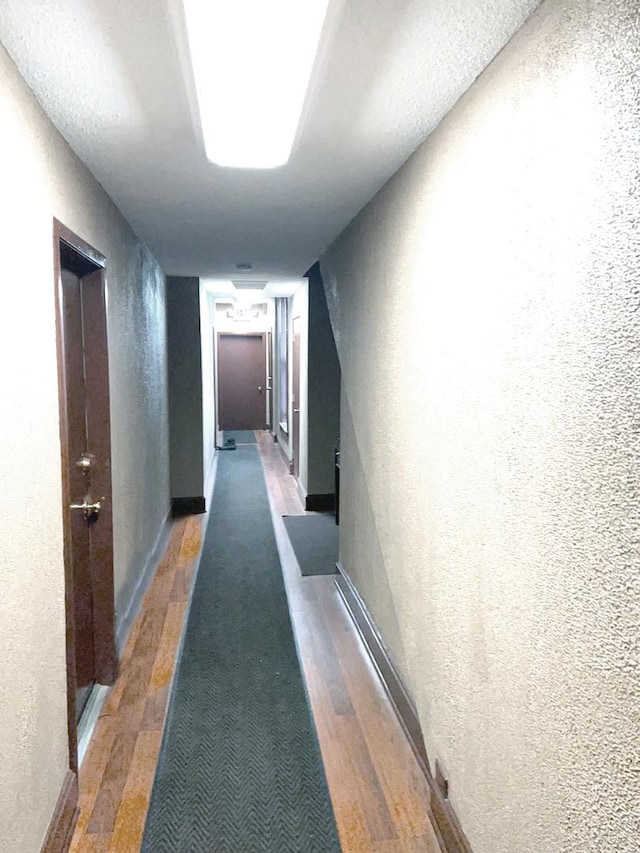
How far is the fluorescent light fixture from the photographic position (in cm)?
105

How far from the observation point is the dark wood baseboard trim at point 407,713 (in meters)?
1.60

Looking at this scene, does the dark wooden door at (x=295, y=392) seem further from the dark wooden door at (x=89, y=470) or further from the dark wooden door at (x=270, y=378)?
the dark wooden door at (x=89, y=470)

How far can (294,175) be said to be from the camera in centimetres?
205

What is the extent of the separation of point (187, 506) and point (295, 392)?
1993 mm

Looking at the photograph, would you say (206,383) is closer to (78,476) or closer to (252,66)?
(78,476)

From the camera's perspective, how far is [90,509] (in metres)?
2.35

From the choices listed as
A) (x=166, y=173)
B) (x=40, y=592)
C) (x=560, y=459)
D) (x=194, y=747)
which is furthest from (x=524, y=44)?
(x=194, y=747)

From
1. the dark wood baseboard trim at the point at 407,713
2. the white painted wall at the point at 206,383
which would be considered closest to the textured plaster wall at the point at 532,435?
the dark wood baseboard trim at the point at 407,713

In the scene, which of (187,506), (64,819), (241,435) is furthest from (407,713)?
(241,435)

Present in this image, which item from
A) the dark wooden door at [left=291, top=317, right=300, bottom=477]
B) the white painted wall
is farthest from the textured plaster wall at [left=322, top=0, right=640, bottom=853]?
the dark wooden door at [left=291, top=317, right=300, bottom=477]

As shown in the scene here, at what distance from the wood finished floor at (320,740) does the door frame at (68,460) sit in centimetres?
18

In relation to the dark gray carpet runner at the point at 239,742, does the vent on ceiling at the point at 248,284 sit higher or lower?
higher

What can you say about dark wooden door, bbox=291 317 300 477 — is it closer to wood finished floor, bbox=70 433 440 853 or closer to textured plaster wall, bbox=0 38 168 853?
wood finished floor, bbox=70 433 440 853

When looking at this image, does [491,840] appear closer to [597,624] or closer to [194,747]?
[597,624]
